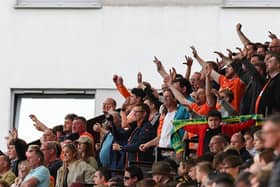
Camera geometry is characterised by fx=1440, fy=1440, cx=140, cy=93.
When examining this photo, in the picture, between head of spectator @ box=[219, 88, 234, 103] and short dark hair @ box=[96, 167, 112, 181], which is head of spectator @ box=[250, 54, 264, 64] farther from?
short dark hair @ box=[96, 167, 112, 181]

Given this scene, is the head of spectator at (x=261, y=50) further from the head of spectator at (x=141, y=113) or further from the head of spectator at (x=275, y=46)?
the head of spectator at (x=141, y=113)

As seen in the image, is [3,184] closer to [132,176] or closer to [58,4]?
[132,176]

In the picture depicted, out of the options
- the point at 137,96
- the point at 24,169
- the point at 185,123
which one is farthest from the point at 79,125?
the point at 185,123

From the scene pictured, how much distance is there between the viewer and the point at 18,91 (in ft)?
105

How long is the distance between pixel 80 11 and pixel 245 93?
33.1 ft

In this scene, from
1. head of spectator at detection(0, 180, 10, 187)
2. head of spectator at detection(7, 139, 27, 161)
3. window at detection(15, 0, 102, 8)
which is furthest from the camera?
window at detection(15, 0, 102, 8)

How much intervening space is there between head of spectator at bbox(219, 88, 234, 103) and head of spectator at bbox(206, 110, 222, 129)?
4.53ft

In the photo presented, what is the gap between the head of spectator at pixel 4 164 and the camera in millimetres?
24594

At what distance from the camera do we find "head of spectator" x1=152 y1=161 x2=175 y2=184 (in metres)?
20.0

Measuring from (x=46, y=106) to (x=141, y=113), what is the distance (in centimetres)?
952

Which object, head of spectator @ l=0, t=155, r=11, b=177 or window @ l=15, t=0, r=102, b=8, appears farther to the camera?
window @ l=15, t=0, r=102, b=8

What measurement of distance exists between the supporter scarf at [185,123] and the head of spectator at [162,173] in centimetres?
154

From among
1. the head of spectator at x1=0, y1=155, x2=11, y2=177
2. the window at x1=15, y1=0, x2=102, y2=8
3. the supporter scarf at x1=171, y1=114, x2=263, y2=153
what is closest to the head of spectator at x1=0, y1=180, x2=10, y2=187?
the head of spectator at x1=0, y1=155, x2=11, y2=177

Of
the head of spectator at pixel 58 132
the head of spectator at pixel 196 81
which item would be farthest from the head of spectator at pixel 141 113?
the head of spectator at pixel 58 132
